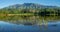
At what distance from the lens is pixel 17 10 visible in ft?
10.3

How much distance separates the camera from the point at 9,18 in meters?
3.20

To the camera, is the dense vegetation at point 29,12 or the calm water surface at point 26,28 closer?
the calm water surface at point 26,28

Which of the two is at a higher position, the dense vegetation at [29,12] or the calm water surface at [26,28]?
the dense vegetation at [29,12]

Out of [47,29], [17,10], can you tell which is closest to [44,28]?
[47,29]

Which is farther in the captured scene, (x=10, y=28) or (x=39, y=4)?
(x=39, y=4)

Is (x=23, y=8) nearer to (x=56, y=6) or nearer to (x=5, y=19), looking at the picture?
(x=5, y=19)

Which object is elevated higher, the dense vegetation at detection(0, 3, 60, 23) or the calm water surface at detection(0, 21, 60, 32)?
the dense vegetation at detection(0, 3, 60, 23)

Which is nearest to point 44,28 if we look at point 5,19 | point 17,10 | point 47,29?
point 47,29

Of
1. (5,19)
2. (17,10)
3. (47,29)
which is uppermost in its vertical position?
(17,10)

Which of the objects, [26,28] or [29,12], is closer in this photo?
[26,28]

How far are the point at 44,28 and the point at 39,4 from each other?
59 centimetres

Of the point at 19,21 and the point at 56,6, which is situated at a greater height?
the point at 56,6

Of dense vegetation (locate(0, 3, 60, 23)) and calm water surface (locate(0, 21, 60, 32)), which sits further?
dense vegetation (locate(0, 3, 60, 23))

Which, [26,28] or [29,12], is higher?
[29,12]
